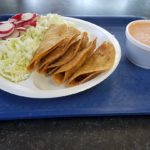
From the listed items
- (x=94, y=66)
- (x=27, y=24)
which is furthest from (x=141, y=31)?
(x=27, y=24)

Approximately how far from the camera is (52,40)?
93cm

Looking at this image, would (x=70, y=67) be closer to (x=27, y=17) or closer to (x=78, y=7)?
(x=27, y=17)

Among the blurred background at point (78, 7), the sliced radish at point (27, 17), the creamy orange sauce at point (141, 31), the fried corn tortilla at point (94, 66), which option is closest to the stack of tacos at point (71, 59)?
the fried corn tortilla at point (94, 66)

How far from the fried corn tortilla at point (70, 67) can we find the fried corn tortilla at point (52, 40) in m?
0.08

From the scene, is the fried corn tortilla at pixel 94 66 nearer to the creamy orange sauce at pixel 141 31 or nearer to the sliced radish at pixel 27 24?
the creamy orange sauce at pixel 141 31

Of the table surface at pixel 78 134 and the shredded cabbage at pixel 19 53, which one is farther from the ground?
the shredded cabbage at pixel 19 53

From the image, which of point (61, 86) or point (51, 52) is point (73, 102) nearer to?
point (61, 86)

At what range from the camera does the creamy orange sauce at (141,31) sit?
99 cm

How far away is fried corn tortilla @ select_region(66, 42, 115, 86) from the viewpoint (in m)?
0.84

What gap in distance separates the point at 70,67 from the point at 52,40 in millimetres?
157

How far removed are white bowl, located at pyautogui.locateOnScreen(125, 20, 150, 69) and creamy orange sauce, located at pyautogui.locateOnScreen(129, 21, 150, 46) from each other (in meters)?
0.03

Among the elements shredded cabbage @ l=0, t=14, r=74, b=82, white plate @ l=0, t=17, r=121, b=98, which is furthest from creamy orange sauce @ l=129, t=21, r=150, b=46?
shredded cabbage @ l=0, t=14, r=74, b=82

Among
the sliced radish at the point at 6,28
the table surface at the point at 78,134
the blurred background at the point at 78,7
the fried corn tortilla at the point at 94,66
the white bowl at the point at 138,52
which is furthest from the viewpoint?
the blurred background at the point at 78,7

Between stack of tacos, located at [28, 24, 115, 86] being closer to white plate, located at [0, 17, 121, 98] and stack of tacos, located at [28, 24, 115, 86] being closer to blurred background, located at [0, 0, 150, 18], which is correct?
white plate, located at [0, 17, 121, 98]
